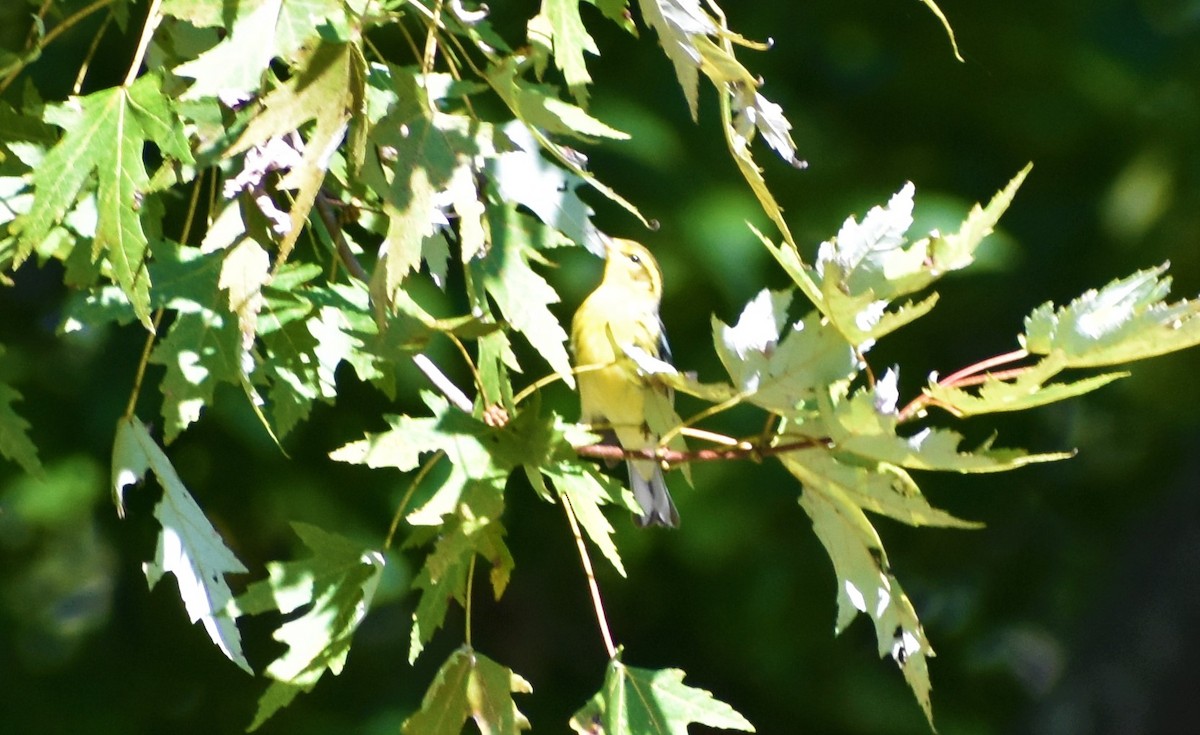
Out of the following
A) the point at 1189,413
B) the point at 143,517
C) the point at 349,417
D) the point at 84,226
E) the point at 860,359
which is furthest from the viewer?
the point at 1189,413

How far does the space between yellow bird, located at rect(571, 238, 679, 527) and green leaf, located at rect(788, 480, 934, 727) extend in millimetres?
516

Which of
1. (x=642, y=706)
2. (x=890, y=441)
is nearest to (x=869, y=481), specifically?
(x=890, y=441)

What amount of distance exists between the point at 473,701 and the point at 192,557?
0.75 feet

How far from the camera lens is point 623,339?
1673 mm

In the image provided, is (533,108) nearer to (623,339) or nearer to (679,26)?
(679,26)

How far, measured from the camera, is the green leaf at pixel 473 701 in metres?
1.13

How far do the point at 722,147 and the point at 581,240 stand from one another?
6.52 feet

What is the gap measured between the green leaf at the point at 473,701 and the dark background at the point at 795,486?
1731 mm

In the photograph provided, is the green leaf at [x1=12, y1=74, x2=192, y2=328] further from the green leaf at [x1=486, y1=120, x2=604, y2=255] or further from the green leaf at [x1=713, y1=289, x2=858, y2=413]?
the green leaf at [x1=713, y1=289, x2=858, y2=413]

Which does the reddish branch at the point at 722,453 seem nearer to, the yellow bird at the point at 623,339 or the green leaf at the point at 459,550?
the green leaf at the point at 459,550

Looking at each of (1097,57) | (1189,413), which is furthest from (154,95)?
(1189,413)

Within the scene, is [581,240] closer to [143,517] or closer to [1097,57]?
[143,517]

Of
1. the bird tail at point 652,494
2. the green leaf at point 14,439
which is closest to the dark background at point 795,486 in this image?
the bird tail at point 652,494

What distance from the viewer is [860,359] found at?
3.20 feet
